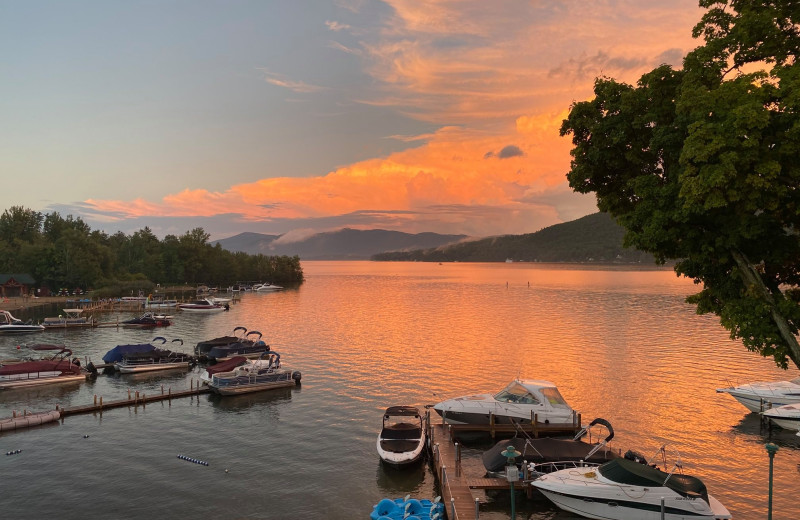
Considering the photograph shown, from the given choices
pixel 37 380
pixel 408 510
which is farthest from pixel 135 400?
pixel 408 510

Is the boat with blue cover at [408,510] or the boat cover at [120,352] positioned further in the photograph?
the boat cover at [120,352]

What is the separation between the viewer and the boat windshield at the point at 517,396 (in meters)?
36.8

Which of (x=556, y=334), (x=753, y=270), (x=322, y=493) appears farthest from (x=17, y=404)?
(x=556, y=334)

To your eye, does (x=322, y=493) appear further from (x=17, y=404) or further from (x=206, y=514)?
(x=17, y=404)

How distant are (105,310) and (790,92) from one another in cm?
13349

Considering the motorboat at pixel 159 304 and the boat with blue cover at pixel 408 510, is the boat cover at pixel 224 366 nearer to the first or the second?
the boat with blue cover at pixel 408 510

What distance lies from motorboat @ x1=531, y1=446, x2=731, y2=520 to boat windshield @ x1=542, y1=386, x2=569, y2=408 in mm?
11269

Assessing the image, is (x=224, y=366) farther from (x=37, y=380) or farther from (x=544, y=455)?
(x=544, y=455)

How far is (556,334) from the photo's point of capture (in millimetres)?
85500

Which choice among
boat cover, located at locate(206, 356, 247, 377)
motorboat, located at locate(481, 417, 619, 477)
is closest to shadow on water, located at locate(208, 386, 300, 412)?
boat cover, located at locate(206, 356, 247, 377)

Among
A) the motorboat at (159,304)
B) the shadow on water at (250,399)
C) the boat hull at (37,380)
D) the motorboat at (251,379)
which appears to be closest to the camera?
the shadow on water at (250,399)

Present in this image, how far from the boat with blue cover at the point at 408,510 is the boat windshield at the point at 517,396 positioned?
13641 mm

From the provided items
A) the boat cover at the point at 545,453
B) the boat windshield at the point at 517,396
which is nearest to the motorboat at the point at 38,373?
the boat windshield at the point at 517,396

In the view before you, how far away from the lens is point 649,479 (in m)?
23.4
